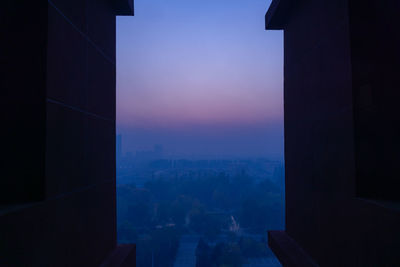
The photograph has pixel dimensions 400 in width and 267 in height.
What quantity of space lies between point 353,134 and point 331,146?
2.28ft

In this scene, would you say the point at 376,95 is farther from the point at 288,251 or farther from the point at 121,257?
the point at 121,257

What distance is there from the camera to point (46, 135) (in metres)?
2.80

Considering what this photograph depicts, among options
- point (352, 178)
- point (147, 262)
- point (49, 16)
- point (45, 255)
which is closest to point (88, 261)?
point (45, 255)

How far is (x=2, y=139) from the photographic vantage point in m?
2.69

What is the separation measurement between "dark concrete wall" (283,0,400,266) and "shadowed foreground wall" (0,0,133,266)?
372cm

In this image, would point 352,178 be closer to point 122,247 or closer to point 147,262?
point 122,247

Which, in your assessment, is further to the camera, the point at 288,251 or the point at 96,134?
the point at 288,251

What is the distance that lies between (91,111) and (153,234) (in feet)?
69.7

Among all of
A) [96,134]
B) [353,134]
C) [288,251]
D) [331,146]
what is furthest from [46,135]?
[288,251]

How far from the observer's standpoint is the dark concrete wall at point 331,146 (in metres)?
2.84

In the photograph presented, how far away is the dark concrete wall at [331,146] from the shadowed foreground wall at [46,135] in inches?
147

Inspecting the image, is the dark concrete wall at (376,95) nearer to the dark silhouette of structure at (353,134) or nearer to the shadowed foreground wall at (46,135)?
the dark silhouette of structure at (353,134)

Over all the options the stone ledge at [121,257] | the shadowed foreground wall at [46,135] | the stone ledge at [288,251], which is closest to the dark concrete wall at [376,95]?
the stone ledge at [288,251]

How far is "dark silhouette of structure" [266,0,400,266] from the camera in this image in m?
2.89
